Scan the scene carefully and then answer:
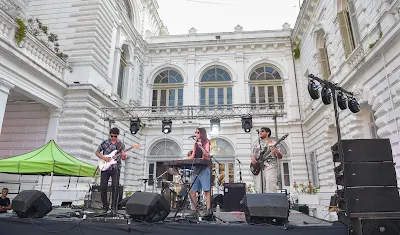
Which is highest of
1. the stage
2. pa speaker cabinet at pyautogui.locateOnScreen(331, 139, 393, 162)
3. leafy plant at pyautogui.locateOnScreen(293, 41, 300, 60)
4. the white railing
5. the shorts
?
leafy plant at pyautogui.locateOnScreen(293, 41, 300, 60)

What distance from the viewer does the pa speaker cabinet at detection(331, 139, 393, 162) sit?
379 cm

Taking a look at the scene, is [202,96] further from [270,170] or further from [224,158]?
[270,170]

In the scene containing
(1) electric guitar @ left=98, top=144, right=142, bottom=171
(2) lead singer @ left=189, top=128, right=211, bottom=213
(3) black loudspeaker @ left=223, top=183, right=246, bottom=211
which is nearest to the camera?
(2) lead singer @ left=189, top=128, right=211, bottom=213

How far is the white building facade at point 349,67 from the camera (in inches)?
294

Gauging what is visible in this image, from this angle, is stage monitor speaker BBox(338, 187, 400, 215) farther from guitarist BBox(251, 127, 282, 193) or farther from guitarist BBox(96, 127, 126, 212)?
guitarist BBox(96, 127, 126, 212)

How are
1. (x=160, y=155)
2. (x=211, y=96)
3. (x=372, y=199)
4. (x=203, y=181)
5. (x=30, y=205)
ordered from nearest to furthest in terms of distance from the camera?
(x=372, y=199) → (x=30, y=205) → (x=203, y=181) → (x=160, y=155) → (x=211, y=96)

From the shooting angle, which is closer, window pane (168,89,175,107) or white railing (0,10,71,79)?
white railing (0,10,71,79)

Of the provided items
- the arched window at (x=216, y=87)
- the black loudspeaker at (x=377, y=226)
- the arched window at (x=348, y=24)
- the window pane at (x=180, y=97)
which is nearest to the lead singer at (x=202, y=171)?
the black loudspeaker at (x=377, y=226)

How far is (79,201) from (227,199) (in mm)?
5626

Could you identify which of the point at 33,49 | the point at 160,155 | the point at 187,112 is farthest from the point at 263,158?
the point at 160,155

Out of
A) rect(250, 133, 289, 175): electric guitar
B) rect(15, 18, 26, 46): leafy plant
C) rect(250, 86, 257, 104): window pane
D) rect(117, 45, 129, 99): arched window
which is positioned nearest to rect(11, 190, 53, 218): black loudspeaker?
rect(250, 133, 289, 175): electric guitar

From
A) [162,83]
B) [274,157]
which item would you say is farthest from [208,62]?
[274,157]

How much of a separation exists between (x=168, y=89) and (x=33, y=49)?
929 cm

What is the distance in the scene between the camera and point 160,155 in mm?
16719
